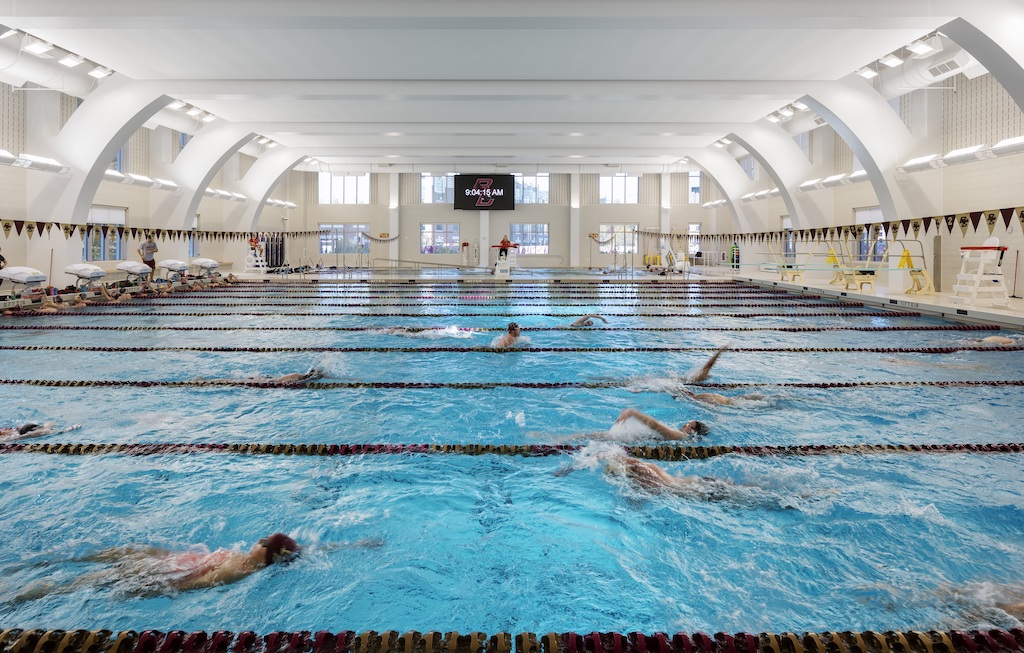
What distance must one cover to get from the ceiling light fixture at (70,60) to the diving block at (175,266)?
543cm

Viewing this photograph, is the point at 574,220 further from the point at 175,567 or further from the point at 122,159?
the point at 175,567

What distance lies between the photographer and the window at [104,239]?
15.9 m

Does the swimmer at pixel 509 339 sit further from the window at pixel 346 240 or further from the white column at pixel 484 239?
the window at pixel 346 240

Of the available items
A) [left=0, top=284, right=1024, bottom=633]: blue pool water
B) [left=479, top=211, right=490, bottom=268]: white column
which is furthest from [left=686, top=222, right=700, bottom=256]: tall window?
[left=0, top=284, right=1024, bottom=633]: blue pool water

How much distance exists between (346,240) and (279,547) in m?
26.2

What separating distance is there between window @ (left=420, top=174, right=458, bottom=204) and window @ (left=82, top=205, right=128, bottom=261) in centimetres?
1276

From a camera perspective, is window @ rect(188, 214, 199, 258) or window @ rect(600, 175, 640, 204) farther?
window @ rect(600, 175, 640, 204)

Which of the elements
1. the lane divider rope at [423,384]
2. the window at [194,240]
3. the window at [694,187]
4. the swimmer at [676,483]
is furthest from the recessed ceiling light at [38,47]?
the window at [694,187]

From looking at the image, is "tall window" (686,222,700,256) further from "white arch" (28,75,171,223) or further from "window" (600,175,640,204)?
"white arch" (28,75,171,223)

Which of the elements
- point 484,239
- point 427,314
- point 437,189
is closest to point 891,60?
point 427,314

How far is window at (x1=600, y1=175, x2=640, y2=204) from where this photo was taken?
27656mm

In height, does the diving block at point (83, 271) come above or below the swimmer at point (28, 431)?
above

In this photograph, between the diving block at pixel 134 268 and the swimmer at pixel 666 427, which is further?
the diving block at pixel 134 268

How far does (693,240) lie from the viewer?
2827cm
